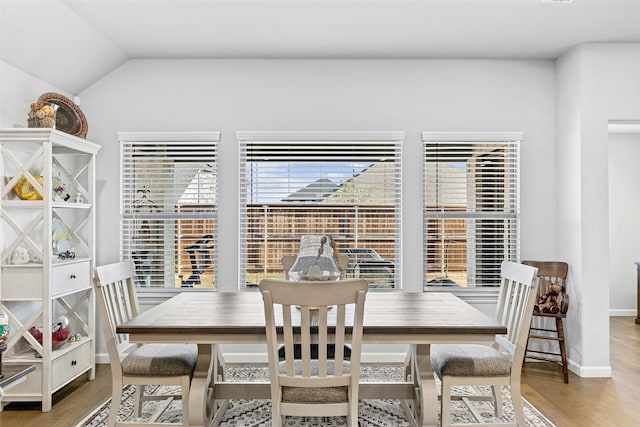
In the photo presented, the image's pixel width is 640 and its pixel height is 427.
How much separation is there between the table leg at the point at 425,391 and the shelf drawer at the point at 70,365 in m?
2.53

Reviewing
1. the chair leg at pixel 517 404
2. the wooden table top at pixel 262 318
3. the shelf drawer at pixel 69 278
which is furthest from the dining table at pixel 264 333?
the shelf drawer at pixel 69 278

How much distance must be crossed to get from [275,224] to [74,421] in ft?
6.94

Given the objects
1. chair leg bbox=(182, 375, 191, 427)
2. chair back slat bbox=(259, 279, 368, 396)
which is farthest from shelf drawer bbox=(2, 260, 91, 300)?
chair back slat bbox=(259, 279, 368, 396)

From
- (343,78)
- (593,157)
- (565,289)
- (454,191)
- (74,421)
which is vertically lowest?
(74,421)

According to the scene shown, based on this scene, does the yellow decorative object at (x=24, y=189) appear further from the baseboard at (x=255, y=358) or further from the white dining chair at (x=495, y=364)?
the white dining chair at (x=495, y=364)

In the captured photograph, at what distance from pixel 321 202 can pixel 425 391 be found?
6.94 feet

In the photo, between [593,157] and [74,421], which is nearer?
[74,421]

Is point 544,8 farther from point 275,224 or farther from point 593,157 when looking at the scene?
point 275,224

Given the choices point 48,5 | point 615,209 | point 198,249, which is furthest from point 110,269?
point 615,209

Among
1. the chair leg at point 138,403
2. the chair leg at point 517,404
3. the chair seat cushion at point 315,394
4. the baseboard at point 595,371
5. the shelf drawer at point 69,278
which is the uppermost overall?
the shelf drawer at point 69,278

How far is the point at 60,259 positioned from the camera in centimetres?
351

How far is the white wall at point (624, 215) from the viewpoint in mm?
6023

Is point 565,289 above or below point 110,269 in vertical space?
below

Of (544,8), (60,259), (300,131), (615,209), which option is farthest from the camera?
(615,209)
